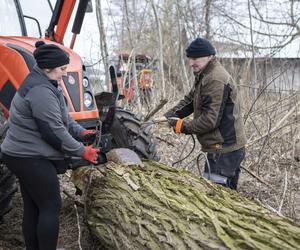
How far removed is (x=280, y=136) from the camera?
23.5ft

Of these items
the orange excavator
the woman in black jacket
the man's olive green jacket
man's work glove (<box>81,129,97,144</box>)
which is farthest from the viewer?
the orange excavator

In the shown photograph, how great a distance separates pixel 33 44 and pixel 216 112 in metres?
1.96

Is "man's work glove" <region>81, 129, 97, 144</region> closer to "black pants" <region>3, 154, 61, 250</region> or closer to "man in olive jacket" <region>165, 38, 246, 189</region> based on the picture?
"black pants" <region>3, 154, 61, 250</region>

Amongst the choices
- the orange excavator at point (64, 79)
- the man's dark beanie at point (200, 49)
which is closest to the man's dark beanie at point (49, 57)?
the orange excavator at point (64, 79)

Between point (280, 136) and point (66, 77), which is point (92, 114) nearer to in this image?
point (66, 77)

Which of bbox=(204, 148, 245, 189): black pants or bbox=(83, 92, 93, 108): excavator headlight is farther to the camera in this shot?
bbox=(83, 92, 93, 108): excavator headlight

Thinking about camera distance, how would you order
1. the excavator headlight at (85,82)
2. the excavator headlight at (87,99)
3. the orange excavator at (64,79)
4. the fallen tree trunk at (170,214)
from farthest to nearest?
the excavator headlight at (85,82)
the excavator headlight at (87,99)
the orange excavator at (64,79)
the fallen tree trunk at (170,214)

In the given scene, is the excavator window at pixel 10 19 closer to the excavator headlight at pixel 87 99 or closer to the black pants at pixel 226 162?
the excavator headlight at pixel 87 99

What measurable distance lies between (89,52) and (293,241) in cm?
709

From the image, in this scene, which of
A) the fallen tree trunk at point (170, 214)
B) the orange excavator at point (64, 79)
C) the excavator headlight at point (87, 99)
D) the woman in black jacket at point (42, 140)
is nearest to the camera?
the fallen tree trunk at point (170, 214)

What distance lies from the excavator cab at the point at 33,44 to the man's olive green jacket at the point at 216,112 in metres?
1.02

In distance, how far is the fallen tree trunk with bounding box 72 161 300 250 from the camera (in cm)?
294

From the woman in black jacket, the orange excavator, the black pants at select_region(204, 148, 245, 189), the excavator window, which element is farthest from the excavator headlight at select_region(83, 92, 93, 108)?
the black pants at select_region(204, 148, 245, 189)

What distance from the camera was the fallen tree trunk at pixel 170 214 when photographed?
9.64 ft
